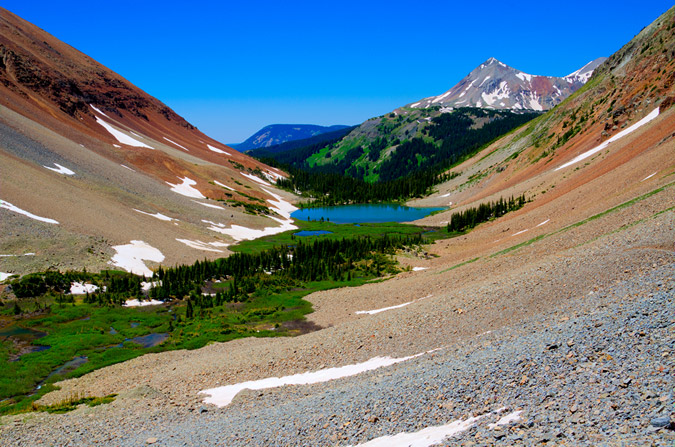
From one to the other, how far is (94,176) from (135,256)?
33541mm

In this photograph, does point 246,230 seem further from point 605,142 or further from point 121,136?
point 605,142

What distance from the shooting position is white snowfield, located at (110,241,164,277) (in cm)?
4788

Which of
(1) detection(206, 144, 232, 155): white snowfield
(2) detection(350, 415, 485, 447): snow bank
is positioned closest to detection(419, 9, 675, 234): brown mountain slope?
(2) detection(350, 415, 485, 447): snow bank

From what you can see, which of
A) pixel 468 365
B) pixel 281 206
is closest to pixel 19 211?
pixel 468 365

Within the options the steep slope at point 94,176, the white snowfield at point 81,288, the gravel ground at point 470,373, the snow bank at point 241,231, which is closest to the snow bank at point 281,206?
the steep slope at point 94,176

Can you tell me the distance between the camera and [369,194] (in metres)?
166

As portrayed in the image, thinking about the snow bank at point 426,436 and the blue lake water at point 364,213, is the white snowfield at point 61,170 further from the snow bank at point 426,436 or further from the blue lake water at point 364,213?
the snow bank at point 426,436

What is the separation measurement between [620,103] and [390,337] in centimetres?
8423

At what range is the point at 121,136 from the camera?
392 ft

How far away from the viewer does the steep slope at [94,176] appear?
161ft

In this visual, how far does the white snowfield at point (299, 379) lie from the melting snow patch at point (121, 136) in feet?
365

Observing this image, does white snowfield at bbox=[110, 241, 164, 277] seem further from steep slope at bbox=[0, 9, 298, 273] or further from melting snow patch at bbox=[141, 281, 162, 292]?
melting snow patch at bbox=[141, 281, 162, 292]

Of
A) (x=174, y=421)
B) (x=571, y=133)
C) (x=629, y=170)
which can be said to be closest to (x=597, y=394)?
(x=174, y=421)

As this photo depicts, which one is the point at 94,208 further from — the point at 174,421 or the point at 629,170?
the point at 629,170
